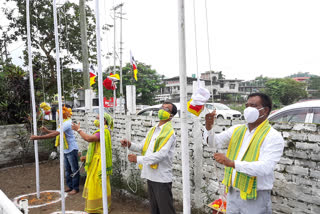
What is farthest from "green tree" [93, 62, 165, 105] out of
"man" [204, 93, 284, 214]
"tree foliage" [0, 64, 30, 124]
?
"man" [204, 93, 284, 214]

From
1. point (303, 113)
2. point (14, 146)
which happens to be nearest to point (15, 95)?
point (14, 146)

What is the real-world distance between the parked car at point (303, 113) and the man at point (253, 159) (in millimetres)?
2510

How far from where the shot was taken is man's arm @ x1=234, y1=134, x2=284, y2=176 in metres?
1.76

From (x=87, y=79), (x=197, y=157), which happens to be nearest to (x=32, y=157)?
(x=87, y=79)

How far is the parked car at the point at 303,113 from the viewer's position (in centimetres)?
401

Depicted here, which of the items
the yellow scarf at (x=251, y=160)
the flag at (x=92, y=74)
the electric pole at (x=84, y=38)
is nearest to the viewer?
the yellow scarf at (x=251, y=160)

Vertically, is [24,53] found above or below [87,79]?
above

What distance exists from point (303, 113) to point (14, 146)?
7391mm

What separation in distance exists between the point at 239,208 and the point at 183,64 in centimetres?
129

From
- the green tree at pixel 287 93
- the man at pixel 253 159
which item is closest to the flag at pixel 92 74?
the man at pixel 253 159

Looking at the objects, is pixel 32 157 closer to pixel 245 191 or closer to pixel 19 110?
pixel 19 110

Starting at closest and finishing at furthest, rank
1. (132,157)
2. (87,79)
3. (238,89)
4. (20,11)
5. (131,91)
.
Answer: (132,157), (131,91), (87,79), (20,11), (238,89)

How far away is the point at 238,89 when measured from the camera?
32.3 m

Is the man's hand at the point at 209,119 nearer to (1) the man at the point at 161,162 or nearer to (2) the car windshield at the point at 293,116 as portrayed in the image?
(1) the man at the point at 161,162
